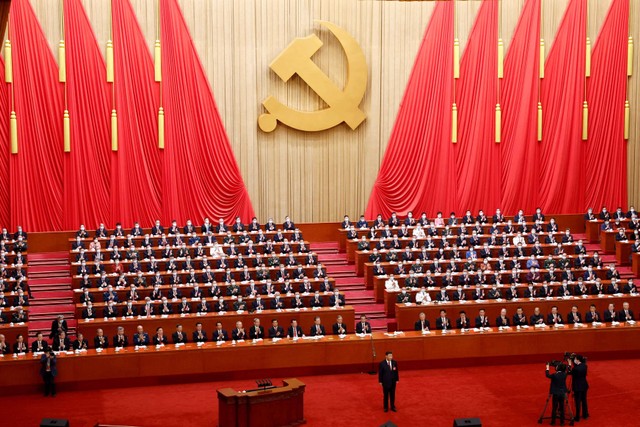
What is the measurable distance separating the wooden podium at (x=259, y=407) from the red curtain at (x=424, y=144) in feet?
31.4

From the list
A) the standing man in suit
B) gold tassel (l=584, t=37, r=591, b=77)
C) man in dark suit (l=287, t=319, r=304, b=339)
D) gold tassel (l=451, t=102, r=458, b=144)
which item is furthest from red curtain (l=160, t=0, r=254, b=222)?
the standing man in suit

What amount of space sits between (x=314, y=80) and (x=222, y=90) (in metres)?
2.07

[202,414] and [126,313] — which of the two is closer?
[202,414]

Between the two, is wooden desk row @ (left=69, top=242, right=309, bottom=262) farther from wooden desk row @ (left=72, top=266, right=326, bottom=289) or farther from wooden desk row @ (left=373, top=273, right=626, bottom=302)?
wooden desk row @ (left=373, top=273, right=626, bottom=302)

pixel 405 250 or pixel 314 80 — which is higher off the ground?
pixel 314 80

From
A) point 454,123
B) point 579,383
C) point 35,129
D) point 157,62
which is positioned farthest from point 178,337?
point 454,123

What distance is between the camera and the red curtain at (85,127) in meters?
19.5

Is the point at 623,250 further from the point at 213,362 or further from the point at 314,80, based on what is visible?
the point at 213,362

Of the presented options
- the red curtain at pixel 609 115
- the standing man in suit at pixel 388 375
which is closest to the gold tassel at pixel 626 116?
the red curtain at pixel 609 115

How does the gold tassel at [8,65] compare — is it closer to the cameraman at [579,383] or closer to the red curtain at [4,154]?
the red curtain at [4,154]

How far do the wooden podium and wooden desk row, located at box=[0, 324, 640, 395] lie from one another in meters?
2.73

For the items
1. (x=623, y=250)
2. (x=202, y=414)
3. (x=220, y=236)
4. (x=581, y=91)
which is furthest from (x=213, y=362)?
(x=581, y=91)

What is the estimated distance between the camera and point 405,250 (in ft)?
60.0

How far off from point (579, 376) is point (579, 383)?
0.12m
